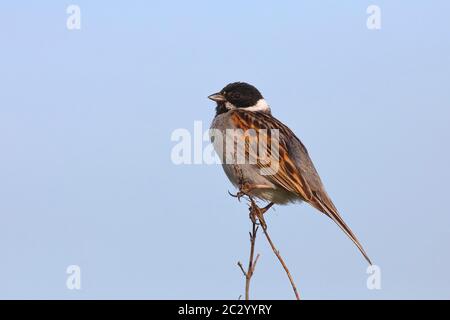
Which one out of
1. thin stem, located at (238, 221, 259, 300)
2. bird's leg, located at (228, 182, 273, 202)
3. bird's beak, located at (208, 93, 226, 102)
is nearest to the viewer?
thin stem, located at (238, 221, 259, 300)

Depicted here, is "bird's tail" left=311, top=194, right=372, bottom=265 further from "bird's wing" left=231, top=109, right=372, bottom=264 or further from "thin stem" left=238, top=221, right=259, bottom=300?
"thin stem" left=238, top=221, right=259, bottom=300

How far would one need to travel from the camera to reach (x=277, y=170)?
23.4ft

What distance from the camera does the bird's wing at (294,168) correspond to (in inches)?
274

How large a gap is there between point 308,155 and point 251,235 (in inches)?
129

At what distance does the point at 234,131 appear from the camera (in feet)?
24.6

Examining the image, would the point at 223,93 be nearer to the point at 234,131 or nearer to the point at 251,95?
the point at 251,95

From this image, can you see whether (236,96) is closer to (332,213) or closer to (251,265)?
(332,213)

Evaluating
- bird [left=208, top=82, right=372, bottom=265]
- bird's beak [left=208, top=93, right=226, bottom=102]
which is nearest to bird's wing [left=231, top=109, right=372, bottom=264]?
bird [left=208, top=82, right=372, bottom=265]

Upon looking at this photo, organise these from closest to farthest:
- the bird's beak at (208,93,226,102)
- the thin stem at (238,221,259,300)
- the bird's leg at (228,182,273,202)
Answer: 1. the thin stem at (238,221,259,300)
2. the bird's leg at (228,182,273,202)
3. the bird's beak at (208,93,226,102)

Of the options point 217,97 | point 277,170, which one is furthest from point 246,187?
point 217,97

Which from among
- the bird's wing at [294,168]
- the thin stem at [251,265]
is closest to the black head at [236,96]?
the bird's wing at [294,168]

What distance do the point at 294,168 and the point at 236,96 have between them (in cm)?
158

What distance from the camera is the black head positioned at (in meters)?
8.35
